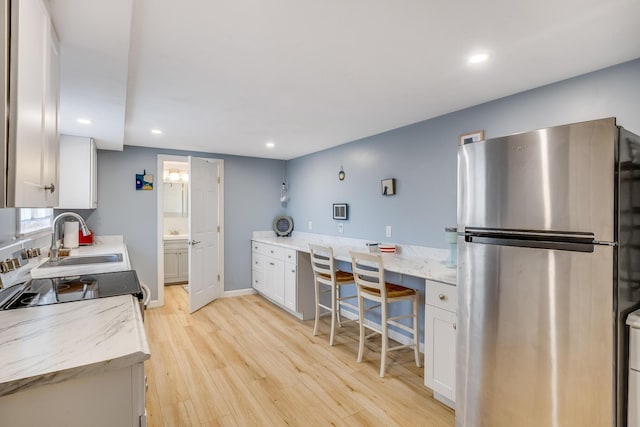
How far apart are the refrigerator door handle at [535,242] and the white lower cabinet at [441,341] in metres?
0.49

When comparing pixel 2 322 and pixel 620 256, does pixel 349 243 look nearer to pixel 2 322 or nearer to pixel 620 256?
pixel 620 256

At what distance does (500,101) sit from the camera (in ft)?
8.04

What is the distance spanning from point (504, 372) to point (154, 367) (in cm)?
262

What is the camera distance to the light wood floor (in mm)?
2107

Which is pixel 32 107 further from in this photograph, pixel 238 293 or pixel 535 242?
pixel 238 293

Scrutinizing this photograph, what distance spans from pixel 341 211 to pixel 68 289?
2.89 meters

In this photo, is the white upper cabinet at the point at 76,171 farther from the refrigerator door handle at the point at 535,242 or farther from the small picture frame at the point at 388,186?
the refrigerator door handle at the point at 535,242

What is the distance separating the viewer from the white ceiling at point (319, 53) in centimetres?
139

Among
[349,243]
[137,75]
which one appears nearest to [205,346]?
[349,243]

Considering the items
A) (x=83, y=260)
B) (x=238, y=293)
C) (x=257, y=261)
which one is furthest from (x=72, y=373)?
(x=238, y=293)

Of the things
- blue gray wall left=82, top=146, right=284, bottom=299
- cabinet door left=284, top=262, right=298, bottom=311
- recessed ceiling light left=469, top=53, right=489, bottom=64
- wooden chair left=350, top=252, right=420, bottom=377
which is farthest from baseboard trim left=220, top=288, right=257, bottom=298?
recessed ceiling light left=469, top=53, right=489, bottom=64

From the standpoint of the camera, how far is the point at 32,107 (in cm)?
103

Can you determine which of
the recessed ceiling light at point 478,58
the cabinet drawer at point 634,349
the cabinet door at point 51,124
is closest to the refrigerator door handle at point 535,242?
the cabinet drawer at point 634,349

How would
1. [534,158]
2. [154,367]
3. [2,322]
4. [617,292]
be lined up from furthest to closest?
[154,367] → [534,158] → [617,292] → [2,322]
